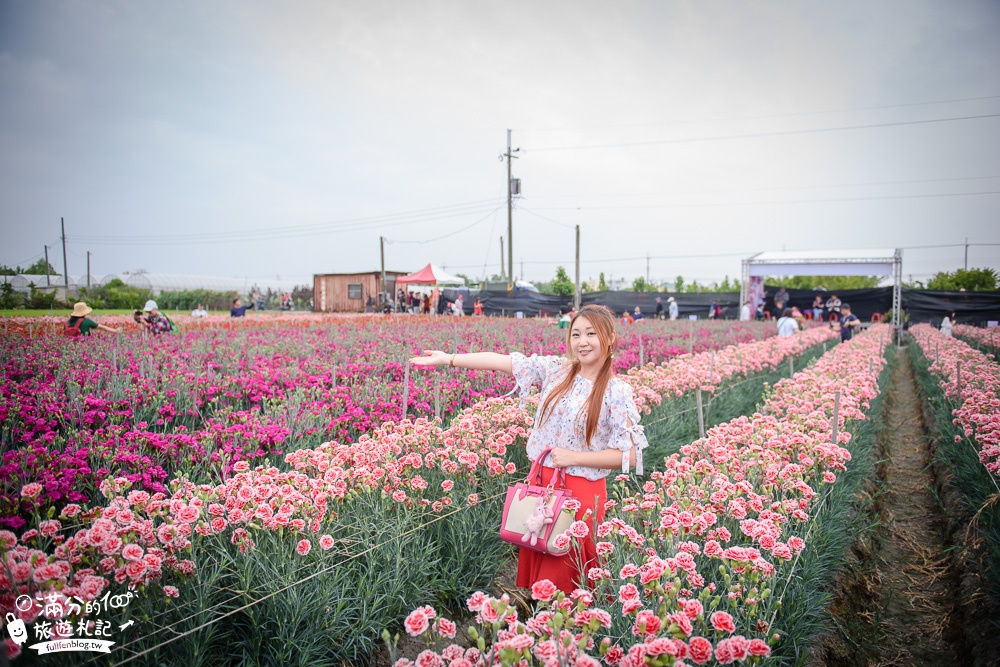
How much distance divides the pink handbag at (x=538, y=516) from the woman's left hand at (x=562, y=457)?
56 mm

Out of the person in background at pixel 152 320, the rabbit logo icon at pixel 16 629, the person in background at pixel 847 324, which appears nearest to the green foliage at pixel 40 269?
the rabbit logo icon at pixel 16 629

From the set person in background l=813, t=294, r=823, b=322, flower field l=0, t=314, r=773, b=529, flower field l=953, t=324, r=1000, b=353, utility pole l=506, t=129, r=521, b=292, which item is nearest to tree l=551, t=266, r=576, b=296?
utility pole l=506, t=129, r=521, b=292

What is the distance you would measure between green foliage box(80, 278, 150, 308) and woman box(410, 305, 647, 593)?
3.95 m

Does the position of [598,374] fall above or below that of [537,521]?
above

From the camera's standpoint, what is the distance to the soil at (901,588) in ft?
8.71

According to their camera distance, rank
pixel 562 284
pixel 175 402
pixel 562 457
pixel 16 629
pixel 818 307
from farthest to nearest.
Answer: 1. pixel 562 284
2. pixel 818 307
3. pixel 175 402
4. pixel 562 457
5. pixel 16 629

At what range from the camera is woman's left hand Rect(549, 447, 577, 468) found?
7.05ft

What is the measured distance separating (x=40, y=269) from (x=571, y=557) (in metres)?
3.59

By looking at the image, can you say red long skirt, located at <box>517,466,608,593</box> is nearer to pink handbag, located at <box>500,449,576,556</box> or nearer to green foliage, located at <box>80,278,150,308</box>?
pink handbag, located at <box>500,449,576,556</box>

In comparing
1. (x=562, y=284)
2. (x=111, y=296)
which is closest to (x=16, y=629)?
(x=111, y=296)

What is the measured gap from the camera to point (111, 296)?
440 cm

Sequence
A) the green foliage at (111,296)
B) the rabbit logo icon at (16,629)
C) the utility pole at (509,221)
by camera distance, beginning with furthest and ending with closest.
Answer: the utility pole at (509,221) → the green foliage at (111,296) → the rabbit logo icon at (16,629)

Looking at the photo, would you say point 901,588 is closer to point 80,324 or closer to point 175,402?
point 175,402

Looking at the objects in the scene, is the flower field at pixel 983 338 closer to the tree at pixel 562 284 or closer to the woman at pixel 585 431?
the woman at pixel 585 431
